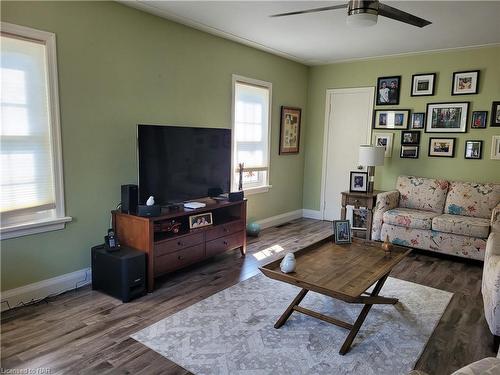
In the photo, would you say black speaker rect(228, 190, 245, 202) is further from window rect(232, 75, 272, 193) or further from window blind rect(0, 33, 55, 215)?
window blind rect(0, 33, 55, 215)

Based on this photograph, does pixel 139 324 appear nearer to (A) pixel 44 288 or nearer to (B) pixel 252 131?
(A) pixel 44 288

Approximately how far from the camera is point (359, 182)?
5.00 m

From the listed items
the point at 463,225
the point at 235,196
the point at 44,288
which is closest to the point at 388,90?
the point at 463,225

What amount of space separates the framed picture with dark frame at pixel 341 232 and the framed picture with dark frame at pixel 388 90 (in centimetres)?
275

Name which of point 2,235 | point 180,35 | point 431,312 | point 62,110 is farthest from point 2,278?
point 431,312

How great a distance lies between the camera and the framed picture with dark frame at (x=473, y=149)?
4.53 metres

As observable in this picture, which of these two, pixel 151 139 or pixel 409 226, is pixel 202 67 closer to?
pixel 151 139

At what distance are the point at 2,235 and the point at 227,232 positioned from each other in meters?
2.02

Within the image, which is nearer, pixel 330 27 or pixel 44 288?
pixel 44 288

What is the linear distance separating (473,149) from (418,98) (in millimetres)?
973

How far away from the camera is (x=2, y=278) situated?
8.89 feet

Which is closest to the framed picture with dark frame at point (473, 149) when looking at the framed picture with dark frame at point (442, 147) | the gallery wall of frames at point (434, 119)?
the gallery wall of frames at point (434, 119)

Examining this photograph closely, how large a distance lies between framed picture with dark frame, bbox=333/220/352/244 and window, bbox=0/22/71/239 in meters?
2.32

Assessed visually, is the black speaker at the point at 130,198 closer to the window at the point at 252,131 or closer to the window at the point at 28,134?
the window at the point at 28,134
